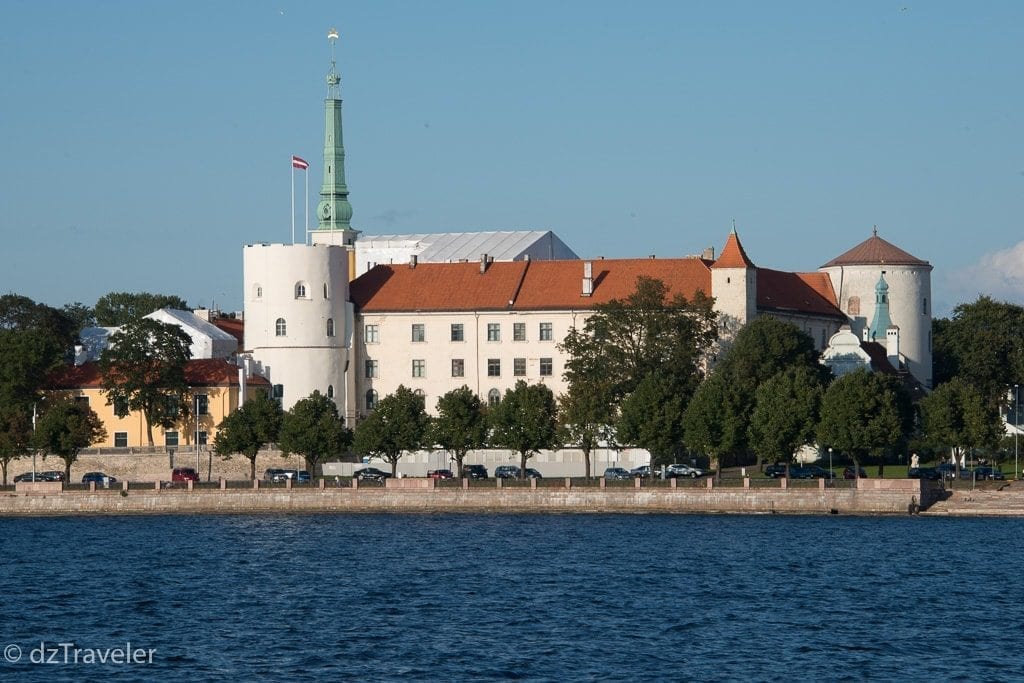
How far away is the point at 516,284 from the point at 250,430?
20908 millimetres

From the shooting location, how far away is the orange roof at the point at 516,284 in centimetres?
10419

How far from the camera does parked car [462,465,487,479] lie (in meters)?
88.7

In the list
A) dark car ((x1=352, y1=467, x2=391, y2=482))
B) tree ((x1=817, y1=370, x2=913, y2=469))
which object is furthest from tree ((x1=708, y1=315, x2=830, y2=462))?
dark car ((x1=352, y1=467, x2=391, y2=482))

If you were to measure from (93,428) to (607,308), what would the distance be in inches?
989

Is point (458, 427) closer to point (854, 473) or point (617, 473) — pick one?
point (617, 473)

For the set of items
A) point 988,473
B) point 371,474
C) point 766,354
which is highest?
point 766,354

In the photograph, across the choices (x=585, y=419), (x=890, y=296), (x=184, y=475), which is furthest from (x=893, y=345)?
(x=184, y=475)

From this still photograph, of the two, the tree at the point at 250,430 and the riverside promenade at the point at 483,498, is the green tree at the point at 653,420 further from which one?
the tree at the point at 250,430

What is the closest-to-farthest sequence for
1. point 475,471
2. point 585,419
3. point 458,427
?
1. point 458,427
2. point 585,419
3. point 475,471

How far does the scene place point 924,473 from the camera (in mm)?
85625

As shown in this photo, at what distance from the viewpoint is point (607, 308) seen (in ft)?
318

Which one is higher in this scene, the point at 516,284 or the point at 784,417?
the point at 516,284

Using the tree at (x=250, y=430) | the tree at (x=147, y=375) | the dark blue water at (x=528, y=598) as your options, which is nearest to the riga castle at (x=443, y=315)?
the tree at (x=147, y=375)

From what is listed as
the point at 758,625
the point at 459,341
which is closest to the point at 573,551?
the point at 758,625
